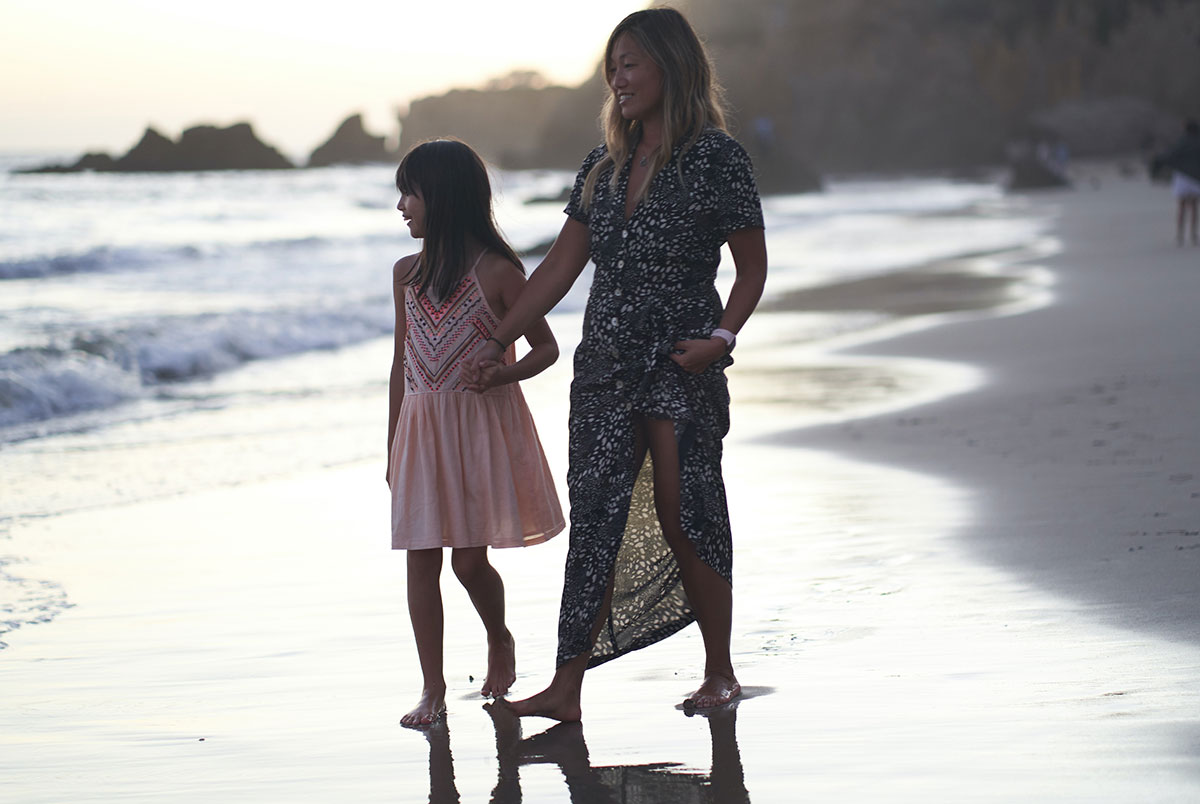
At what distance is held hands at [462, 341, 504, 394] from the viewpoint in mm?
3408

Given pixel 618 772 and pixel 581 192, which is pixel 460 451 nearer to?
pixel 581 192

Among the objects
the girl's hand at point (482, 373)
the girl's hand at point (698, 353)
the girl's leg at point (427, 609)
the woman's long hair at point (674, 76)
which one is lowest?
the girl's leg at point (427, 609)

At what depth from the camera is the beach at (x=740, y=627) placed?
9.72 feet

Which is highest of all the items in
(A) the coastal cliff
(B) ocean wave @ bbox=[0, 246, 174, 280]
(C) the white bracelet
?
(A) the coastal cliff

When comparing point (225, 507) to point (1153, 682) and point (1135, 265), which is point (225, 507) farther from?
point (1135, 265)

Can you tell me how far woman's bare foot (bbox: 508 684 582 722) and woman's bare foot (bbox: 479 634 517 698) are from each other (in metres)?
0.30

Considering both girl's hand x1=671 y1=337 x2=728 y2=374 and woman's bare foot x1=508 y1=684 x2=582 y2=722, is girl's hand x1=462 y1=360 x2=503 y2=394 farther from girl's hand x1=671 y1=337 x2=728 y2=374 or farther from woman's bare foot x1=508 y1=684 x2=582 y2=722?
woman's bare foot x1=508 y1=684 x2=582 y2=722

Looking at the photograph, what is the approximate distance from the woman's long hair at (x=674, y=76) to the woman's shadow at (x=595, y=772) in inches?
48.9

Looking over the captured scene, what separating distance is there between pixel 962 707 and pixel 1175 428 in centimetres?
379

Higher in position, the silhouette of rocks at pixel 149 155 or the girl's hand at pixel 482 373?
the silhouette of rocks at pixel 149 155

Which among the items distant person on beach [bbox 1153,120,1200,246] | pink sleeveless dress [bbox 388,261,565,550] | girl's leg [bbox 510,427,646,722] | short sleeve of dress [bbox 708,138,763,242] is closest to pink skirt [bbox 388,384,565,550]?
pink sleeveless dress [bbox 388,261,565,550]

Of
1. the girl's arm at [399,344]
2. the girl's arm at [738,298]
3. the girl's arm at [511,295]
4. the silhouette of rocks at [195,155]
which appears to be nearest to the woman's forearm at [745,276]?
the girl's arm at [738,298]

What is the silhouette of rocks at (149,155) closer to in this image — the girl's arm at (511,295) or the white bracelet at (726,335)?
the girl's arm at (511,295)

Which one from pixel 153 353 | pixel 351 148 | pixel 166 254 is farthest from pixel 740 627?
pixel 351 148
